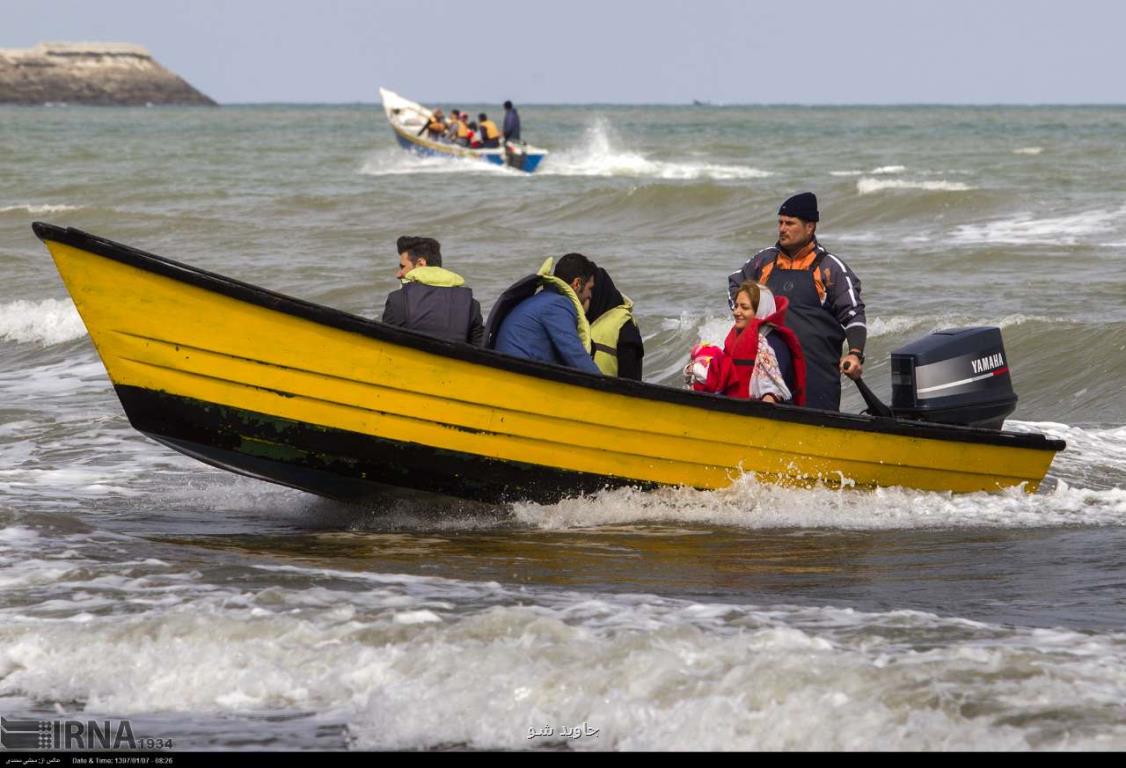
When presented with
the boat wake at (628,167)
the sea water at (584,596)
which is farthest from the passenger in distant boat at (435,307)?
the boat wake at (628,167)

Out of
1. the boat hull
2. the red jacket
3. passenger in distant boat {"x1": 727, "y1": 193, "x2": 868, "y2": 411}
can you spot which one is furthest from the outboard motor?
the boat hull

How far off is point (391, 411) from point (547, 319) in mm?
827

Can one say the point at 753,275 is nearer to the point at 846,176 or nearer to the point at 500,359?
the point at 500,359

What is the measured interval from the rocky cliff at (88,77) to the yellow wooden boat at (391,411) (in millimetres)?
161467

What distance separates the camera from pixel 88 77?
170m

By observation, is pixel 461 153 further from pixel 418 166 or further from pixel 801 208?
pixel 801 208

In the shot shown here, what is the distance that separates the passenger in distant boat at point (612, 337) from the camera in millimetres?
7832

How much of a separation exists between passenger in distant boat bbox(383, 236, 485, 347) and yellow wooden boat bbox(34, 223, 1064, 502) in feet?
1.46

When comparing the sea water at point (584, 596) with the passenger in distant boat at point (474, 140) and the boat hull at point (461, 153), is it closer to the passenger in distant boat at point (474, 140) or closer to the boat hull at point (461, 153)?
the boat hull at point (461, 153)

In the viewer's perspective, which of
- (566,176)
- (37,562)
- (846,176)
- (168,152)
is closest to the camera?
(37,562)

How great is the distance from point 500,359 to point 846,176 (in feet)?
102

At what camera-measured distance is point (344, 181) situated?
1476 inches

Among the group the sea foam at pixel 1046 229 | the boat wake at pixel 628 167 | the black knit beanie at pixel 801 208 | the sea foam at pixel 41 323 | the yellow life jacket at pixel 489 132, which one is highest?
the black knit beanie at pixel 801 208
